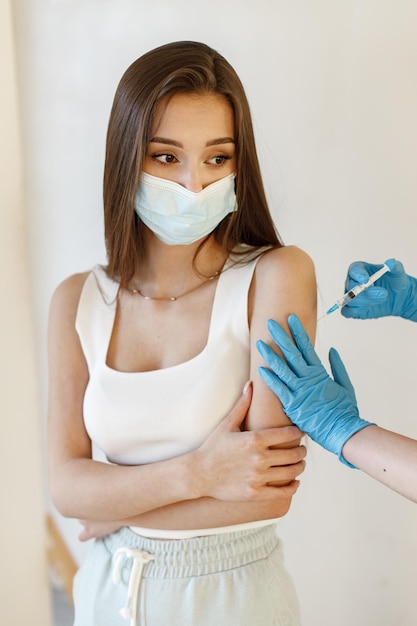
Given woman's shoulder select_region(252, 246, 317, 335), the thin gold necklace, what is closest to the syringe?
woman's shoulder select_region(252, 246, 317, 335)

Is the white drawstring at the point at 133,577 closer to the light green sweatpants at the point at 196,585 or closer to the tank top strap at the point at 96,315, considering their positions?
the light green sweatpants at the point at 196,585

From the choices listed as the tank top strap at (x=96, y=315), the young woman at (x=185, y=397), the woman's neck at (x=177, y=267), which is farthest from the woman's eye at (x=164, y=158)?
the tank top strap at (x=96, y=315)

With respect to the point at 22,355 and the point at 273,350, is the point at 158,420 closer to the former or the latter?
the point at 273,350

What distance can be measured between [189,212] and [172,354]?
11.1 inches

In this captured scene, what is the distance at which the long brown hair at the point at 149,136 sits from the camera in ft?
4.44

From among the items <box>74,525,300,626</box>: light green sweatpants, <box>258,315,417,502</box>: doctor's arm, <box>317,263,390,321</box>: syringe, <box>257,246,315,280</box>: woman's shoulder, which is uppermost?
<box>257,246,315,280</box>: woman's shoulder

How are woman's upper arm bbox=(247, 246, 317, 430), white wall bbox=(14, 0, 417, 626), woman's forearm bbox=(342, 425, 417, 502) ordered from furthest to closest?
white wall bbox=(14, 0, 417, 626)
woman's upper arm bbox=(247, 246, 317, 430)
woman's forearm bbox=(342, 425, 417, 502)

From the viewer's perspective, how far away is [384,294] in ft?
4.78

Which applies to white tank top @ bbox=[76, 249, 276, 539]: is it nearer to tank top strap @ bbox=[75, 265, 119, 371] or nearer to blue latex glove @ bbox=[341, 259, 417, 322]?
tank top strap @ bbox=[75, 265, 119, 371]

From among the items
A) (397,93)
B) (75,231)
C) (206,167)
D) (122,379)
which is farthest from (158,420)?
(397,93)

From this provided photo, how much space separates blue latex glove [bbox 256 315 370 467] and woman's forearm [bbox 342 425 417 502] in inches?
0.8

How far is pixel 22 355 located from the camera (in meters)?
1.75

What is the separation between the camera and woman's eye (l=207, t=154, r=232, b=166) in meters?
1.40

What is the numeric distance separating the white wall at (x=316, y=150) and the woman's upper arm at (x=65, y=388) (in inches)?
13.0
